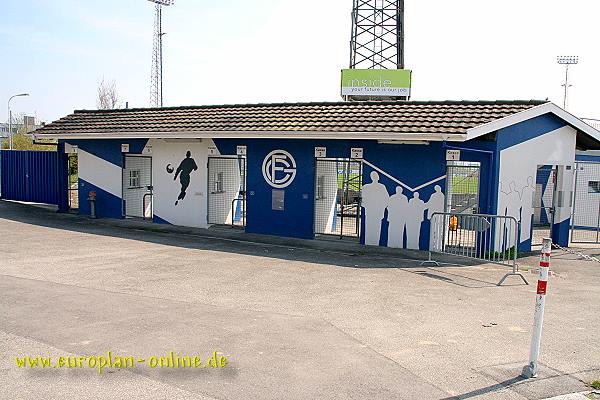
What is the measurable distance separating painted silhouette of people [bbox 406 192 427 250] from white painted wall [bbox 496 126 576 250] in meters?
1.84

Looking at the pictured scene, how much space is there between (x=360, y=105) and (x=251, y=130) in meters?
3.17

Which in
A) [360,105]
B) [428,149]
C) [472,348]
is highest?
[360,105]

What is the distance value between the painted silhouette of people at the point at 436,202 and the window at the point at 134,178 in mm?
10252

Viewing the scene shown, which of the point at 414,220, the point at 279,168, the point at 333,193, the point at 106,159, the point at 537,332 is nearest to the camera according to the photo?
the point at 537,332

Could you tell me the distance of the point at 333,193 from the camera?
1625 cm

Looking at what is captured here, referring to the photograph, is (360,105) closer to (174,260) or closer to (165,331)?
(174,260)

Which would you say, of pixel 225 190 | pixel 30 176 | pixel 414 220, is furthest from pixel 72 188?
pixel 414 220

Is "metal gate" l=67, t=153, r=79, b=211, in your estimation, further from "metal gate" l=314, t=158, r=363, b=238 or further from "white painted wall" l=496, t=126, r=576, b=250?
"white painted wall" l=496, t=126, r=576, b=250

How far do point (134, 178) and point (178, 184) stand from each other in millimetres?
2402

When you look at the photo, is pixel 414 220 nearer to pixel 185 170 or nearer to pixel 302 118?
pixel 302 118

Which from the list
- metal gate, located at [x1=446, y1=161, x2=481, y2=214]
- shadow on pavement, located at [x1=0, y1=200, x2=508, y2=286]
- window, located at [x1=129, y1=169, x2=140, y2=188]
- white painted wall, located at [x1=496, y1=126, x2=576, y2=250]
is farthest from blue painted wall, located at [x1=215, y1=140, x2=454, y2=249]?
window, located at [x1=129, y1=169, x2=140, y2=188]

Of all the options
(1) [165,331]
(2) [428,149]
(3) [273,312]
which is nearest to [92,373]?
(1) [165,331]

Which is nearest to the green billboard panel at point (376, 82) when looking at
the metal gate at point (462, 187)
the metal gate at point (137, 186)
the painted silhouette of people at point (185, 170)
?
the metal gate at point (137, 186)

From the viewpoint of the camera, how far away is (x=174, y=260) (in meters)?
11.8
